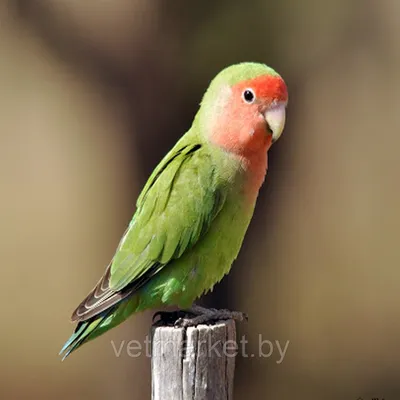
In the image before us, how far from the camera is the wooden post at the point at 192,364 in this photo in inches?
140

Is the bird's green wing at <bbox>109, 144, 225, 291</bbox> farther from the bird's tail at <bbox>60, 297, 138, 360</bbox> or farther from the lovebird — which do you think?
the bird's tail at <bbox>60, 297, 138, 360</bbox>

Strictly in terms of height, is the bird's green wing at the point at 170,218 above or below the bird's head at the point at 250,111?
below

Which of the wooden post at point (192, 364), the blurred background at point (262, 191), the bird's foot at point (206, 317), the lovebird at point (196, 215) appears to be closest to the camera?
the wooden post at point (192, 364)

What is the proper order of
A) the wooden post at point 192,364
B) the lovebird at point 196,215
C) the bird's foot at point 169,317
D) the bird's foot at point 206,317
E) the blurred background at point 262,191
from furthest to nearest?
the blurred background at point 262,191 → the lovebird at point 196,215 → the bird's foot at point 169,317 → the bird's foot at point 206,317 → the wooden post at point 192,364

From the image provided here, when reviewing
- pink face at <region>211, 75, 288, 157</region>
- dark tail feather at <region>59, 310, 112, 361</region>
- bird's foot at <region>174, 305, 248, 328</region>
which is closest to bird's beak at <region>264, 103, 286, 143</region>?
pink face at <region>211, 75, 288, 157</region>

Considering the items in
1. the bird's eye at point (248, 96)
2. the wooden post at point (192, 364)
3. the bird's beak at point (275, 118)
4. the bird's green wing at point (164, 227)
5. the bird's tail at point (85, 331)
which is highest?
the bird's eye at point (248, 96)

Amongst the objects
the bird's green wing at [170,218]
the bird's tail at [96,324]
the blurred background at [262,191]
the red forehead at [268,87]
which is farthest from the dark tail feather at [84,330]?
the blurred background at [262,191]

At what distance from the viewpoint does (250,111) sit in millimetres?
4461

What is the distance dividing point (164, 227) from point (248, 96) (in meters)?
0.90

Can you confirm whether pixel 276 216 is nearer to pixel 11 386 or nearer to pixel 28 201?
pixel 28 201

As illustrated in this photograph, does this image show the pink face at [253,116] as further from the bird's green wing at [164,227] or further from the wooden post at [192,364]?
the wooden post at [192,364]

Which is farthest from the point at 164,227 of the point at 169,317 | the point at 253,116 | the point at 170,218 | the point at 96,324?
the point at 253,116

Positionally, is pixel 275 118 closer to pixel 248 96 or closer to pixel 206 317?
pixel 248 96

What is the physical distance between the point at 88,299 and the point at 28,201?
5629mm
